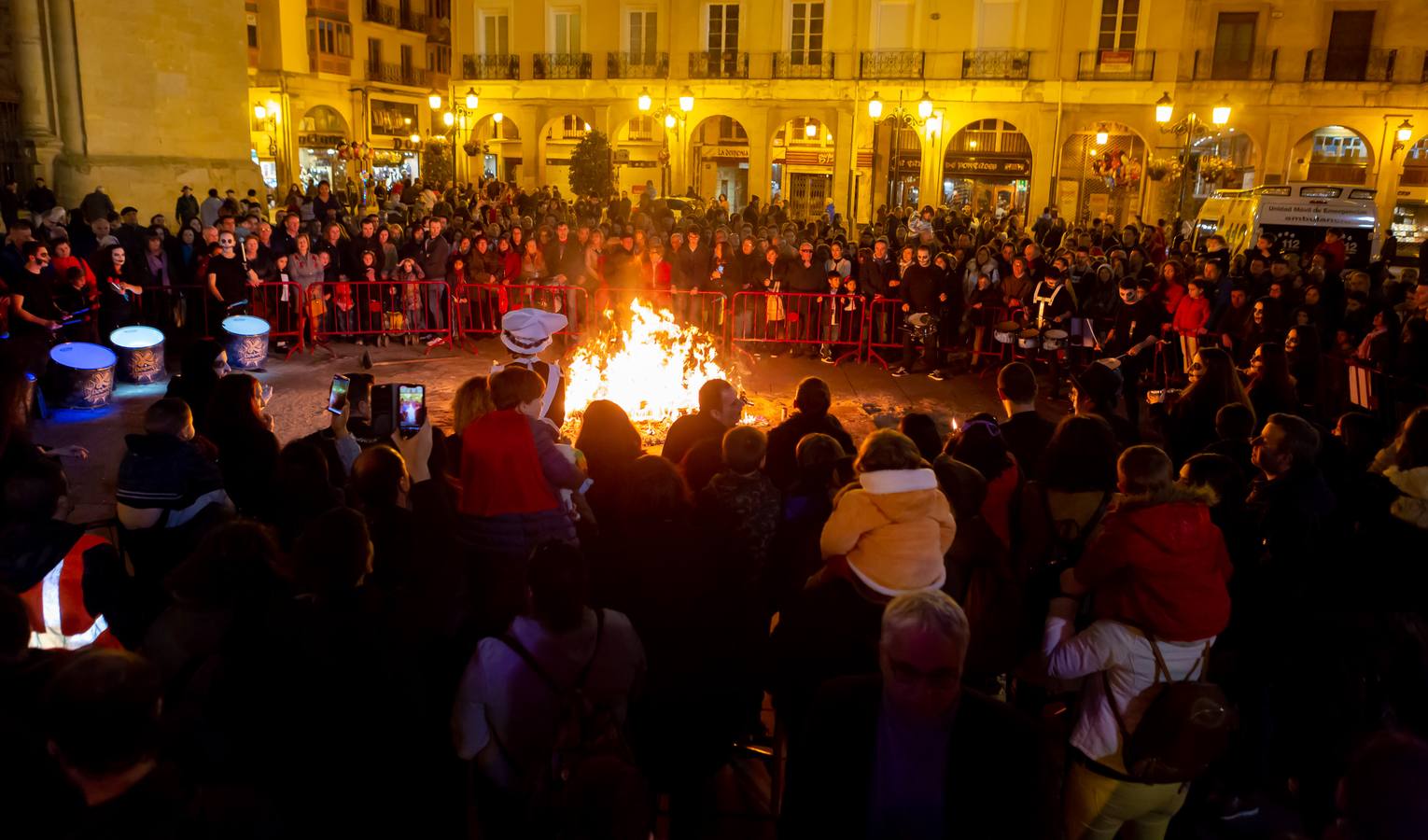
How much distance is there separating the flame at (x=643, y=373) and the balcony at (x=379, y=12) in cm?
4323

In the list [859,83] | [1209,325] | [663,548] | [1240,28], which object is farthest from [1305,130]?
[663,548]

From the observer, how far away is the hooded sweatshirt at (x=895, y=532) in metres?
3.57

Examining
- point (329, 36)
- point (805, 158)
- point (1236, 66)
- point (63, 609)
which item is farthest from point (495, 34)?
point (63, 609)

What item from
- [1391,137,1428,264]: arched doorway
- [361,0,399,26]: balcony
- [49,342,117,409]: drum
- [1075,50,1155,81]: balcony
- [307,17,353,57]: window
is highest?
[361,0,399,26]: balcony

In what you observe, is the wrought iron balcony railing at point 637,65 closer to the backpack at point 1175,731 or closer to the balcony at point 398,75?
the balcony at point 398,75

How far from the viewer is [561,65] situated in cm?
3544

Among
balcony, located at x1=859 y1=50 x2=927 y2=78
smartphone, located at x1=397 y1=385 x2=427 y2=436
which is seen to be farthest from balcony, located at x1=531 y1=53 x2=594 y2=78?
smartphone, located at x1=397 y1=385 x2=427 y2=436

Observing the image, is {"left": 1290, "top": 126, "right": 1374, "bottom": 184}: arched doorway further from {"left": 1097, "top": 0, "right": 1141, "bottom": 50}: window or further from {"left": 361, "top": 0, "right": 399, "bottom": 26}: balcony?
{"left": 361, "top": 0, "right": 399, "bottom": 26}: balcony

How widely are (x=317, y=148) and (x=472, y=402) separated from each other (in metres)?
43.1

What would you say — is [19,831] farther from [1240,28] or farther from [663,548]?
[1240,28]

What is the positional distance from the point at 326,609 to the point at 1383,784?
Answer: 8.89ft

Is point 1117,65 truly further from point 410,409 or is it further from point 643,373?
point 410,409

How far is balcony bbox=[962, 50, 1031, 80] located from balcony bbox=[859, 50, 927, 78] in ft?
4.96

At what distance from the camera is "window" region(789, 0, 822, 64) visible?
3266cm
